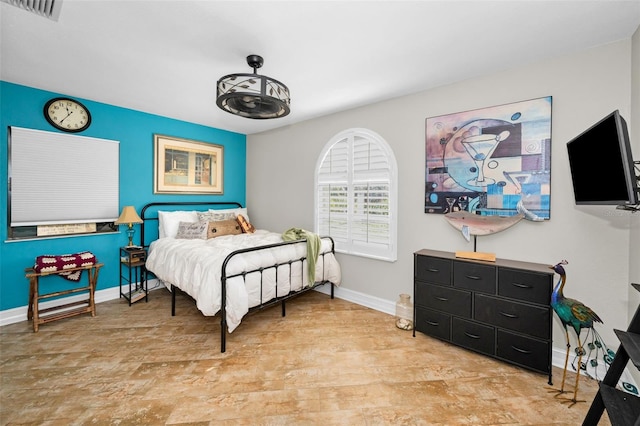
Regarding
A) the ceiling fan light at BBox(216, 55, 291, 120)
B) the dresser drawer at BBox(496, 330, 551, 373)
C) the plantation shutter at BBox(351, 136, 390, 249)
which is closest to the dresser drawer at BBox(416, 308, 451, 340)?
the dresser drawer at BBox(496, 330, 551, 373)

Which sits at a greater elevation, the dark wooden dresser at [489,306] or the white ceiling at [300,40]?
the white ceiling at [300,40]

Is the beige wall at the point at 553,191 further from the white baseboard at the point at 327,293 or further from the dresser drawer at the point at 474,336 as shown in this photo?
the dresser drawer at the point at 474,336

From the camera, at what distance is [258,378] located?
209 centimetres

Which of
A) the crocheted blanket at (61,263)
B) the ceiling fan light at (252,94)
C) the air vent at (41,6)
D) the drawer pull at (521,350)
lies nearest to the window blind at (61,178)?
the crocheted blanket at (61,263)

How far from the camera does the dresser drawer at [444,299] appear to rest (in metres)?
2.42

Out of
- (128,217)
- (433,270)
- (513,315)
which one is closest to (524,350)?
(513,315)

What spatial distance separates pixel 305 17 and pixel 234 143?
11.4 feet

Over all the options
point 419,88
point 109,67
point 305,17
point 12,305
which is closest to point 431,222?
point 419,88

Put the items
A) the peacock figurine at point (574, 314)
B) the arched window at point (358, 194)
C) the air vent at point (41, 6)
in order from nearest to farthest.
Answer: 1. the air vent at point (41, 6)
2. the peacock figurine at point (574, 314)
3. the arched window at point (358, 194)

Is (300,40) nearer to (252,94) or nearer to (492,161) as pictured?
(252,94)

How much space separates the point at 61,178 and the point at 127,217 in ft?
2.67

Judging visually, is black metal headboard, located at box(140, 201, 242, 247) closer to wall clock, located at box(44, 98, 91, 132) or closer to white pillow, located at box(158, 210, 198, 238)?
white pillow, located at box(158, 210, 198, 238)

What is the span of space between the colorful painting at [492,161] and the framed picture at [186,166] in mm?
3494

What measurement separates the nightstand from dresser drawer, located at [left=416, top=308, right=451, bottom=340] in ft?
11.2
